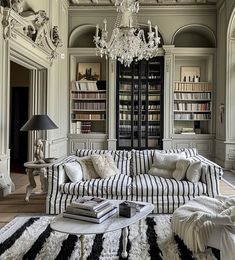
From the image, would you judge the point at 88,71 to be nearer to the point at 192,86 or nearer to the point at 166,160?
the point at 192,86

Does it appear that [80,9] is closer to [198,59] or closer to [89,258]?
[198,59]

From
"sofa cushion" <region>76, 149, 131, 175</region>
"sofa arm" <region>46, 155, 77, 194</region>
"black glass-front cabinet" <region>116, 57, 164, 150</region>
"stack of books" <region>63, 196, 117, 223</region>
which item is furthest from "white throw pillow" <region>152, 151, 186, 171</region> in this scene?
"black glass-front cabinet" <region>116, 57, 164, 150</region>

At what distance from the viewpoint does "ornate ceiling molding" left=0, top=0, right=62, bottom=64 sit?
418 cm

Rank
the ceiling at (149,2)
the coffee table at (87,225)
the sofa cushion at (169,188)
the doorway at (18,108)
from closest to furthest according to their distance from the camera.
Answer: the coffee table at (87,225), the sofa cushion at (169,188), the ceiling at (149,2), the doorway at (18,108)

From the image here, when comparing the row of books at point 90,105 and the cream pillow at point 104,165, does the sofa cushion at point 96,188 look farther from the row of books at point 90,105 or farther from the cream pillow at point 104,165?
the row of books at point 90,105

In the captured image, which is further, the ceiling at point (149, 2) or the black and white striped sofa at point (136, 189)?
the ceiling at point (149, 2)

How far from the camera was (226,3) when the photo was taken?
22.2ft

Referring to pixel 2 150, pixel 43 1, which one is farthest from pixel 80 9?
pixel 2 150

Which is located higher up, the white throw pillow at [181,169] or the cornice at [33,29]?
the cornice at [33,29]

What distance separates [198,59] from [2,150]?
582 cm

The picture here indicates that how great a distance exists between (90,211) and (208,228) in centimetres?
103

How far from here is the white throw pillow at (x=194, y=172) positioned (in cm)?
371

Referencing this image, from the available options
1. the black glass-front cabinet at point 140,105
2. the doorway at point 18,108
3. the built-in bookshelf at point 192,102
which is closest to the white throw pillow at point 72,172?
the black glass-front cabinet at point 140,105

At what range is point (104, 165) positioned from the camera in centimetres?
398
